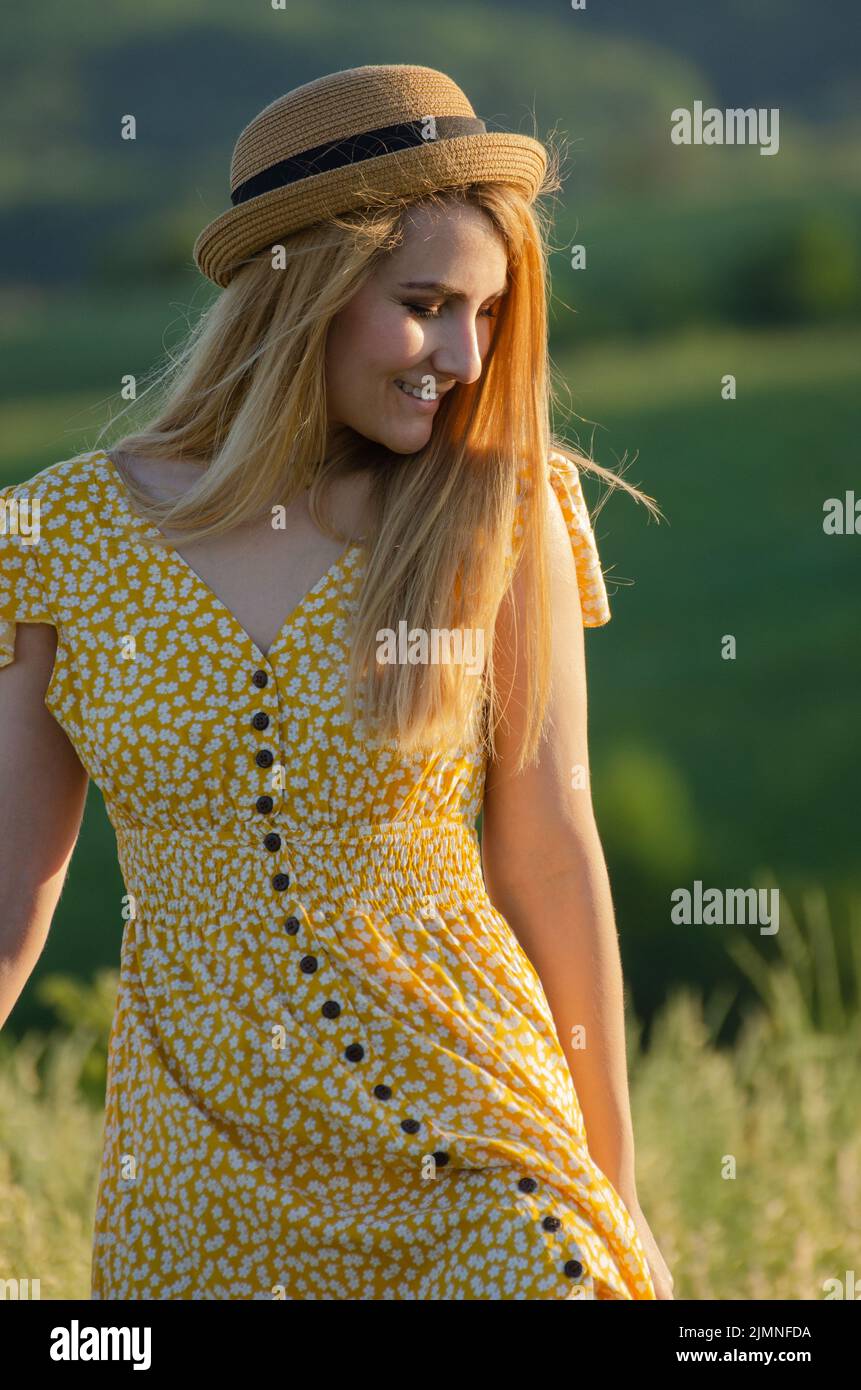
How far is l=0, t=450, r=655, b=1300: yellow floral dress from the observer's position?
1.59m

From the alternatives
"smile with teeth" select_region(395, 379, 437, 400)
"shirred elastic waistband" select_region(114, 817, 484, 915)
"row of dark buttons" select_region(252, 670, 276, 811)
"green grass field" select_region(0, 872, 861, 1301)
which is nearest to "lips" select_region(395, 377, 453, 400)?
"smile with teeth" select_region(395, 379, 437, 400)

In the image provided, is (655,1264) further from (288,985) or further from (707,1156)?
(707,1156)

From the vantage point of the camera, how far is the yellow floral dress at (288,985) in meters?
1.59

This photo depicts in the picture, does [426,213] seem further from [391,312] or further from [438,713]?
[438,713]

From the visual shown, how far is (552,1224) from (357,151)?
105 centimetres

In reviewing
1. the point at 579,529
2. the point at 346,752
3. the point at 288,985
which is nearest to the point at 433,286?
the point at 579,529

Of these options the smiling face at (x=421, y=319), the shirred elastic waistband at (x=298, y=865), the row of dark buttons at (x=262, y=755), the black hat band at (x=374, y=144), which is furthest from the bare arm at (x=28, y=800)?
the black hat band at (x=374, y=144)

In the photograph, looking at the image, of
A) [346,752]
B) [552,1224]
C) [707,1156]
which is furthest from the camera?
[707,1156]

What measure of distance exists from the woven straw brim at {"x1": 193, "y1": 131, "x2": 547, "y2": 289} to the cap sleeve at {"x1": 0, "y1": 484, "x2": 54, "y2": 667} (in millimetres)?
360

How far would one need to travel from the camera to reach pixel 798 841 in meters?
5.82

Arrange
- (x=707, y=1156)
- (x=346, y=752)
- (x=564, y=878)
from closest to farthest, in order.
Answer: (x=346, y=752) → (x=564, y=878) → (x=707, y=1156)

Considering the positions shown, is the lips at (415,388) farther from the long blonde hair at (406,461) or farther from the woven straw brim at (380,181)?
the woven straw brim at (380,181)

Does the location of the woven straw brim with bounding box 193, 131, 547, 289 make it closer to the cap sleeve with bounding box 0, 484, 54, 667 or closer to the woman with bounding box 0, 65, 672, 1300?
the woman with bounding box 0, 65, 672, 1300

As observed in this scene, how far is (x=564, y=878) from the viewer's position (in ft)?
5.80
